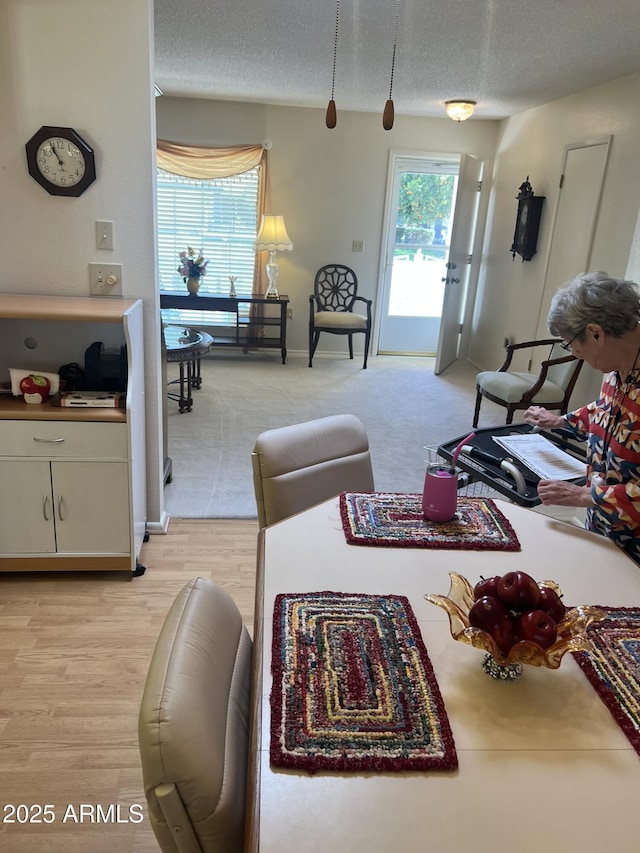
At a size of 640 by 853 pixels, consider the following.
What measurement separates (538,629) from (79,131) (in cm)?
238

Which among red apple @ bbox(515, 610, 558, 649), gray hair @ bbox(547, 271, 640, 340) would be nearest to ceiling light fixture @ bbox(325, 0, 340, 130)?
gray hair @ bbox(547, 271, 640, 340)

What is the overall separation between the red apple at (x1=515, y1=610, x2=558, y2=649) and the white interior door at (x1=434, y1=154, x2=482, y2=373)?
200 inches

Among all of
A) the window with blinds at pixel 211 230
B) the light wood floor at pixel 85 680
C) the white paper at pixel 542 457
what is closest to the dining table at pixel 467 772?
the white paper at pixel 542 457

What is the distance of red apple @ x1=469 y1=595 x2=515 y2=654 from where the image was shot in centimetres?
97

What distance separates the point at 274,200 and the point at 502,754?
6.07 m

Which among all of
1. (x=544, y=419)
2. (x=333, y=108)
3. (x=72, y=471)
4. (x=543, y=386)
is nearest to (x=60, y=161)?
(x=333, y=108)

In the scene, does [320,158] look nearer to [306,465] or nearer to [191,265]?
[191,265]

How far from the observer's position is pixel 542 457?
1.85m

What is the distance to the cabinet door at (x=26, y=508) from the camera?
2.31 meters

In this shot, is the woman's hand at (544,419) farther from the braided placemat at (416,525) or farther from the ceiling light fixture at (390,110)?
the ceiling light fixture at (390,110)

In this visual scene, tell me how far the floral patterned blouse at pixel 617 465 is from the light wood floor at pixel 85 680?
1.33 metres

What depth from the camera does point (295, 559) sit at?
1315 mm

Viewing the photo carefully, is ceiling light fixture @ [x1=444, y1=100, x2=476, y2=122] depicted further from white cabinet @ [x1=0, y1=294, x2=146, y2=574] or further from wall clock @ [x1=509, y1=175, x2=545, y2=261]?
white cabinet @ [x1=0, y1=294, x2=146, y2=574]

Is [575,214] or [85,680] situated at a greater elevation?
[575,214]
